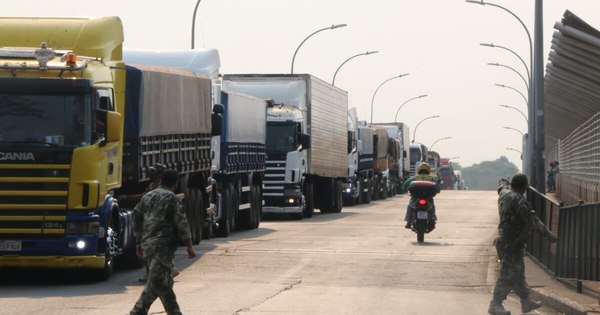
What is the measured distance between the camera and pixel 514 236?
14812 millimetres

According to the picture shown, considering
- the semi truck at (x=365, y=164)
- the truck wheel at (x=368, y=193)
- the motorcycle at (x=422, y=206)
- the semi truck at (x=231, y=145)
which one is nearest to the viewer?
the motorcycle at (x=422, y=206)

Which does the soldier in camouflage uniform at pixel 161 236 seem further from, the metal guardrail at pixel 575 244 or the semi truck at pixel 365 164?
the semi truck at pixel 365 164

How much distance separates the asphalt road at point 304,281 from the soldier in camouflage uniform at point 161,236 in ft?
6.65

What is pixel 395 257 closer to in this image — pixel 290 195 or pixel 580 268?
pixel 580 268

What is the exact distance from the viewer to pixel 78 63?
18031 millimetres

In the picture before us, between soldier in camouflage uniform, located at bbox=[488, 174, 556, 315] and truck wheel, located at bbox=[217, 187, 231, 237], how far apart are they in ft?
Answer: 48.1

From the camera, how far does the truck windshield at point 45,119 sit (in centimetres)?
1748

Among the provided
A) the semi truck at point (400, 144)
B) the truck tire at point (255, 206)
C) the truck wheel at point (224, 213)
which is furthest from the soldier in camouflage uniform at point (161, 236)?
the semi truck at point (400, 144)

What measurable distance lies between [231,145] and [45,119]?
13.0 metres

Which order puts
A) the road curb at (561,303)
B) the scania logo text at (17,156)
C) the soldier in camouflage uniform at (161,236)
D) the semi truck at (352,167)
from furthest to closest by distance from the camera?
the semi truck at (352,167) < the scania logo text at (17,156) < the road curb at (561,303) < the soldier in camouflage uniform at (161,236)

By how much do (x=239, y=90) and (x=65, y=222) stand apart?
21422mm

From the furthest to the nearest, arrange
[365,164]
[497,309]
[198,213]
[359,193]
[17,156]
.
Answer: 1. [365,164]
2. [359,193]
3. [198,213]
4. [17,156]
5. [497,309]

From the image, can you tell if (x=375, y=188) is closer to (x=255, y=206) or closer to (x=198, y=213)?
(x=255, y=206)

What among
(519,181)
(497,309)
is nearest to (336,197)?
(497,309)
